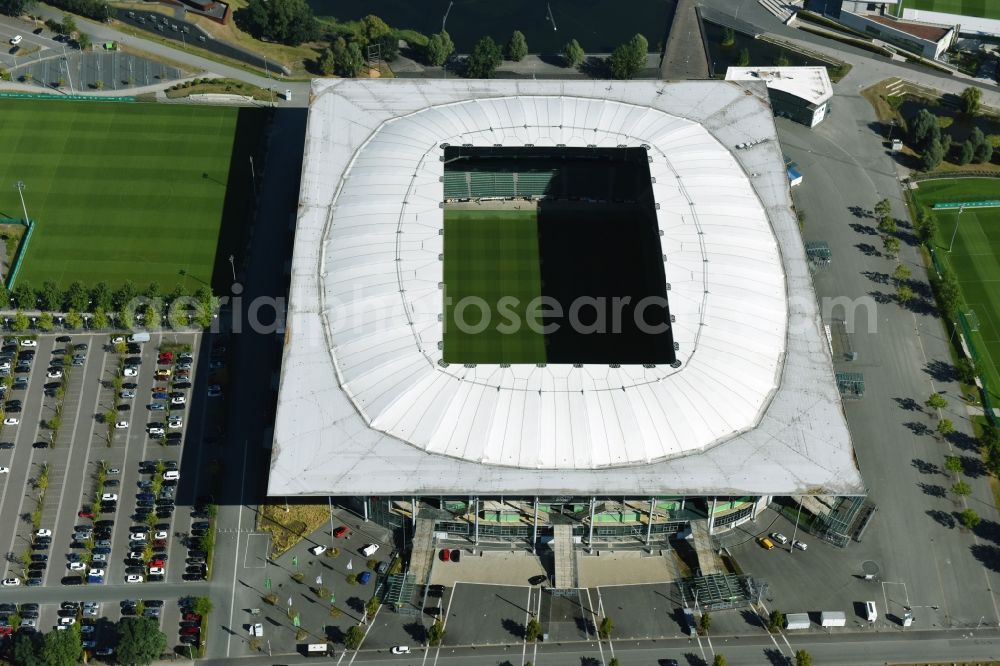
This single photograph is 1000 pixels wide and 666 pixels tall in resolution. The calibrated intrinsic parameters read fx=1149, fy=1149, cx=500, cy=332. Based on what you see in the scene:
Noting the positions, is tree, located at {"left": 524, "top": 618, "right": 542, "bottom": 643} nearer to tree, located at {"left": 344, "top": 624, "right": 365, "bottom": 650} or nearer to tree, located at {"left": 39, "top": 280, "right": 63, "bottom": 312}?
tree, located at {"left": 344, "top": 624, "right": 365, "bottom": 650}

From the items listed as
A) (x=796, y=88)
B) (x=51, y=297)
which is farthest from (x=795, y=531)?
(x=51, y=297)

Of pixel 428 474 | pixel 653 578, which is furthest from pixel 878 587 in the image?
pixel 428 474

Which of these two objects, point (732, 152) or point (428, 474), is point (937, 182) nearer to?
point (732, 152)

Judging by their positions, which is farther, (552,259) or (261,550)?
(552,259)

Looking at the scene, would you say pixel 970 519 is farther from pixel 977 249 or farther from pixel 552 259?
pixel 552 259

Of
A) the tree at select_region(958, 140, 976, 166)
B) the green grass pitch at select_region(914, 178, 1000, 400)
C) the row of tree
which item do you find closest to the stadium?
the row of tree

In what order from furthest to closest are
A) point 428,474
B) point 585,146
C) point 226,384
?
point 585,146
point 226,384
point 428,474
